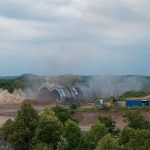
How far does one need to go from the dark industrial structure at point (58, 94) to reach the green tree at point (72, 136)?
1764 inches

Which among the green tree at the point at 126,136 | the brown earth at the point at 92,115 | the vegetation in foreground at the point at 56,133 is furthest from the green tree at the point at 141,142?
the brown earth at the point at 92,115

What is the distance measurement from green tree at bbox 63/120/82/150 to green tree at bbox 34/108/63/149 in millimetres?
1596

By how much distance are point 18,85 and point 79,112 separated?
35.2 meters

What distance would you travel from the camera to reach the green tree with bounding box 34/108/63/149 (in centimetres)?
3247

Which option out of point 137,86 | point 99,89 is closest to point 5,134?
point 99,89

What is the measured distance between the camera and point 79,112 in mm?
59375

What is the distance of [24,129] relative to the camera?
114 ft

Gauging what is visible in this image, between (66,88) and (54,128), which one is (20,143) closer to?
(54,128)

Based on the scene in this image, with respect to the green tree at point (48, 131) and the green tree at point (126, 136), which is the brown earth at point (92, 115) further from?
the green tree at point (126, 136)

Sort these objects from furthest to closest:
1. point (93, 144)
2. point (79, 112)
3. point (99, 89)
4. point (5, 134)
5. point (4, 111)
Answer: point (99, 89) < point (4, 111) < point (79, 112) < point (5, 134) < point (93, 144)

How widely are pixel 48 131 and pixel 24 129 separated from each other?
2.61 meters

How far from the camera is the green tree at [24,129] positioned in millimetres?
34500

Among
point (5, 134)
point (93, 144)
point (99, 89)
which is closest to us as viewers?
point (93, 144)

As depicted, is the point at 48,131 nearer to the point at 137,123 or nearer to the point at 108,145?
the point at 137,123
